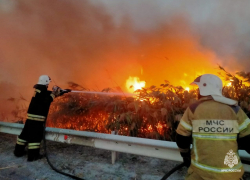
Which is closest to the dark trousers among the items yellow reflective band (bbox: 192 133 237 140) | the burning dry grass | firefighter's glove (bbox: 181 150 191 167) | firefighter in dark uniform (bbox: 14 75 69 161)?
firefighter in dark uniform (bbox: 14 75 69 161)

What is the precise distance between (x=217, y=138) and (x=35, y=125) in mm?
2952

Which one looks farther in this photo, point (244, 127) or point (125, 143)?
point (125, 143)

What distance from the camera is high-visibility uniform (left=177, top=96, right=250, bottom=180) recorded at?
1621 millimetres

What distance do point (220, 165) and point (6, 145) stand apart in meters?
3.91

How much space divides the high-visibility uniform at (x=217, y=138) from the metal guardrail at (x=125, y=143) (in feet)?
2.00

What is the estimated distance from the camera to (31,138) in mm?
3340

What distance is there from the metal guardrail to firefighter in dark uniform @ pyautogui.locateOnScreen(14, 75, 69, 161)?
195 mm

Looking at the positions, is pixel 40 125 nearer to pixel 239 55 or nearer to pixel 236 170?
pixel 236 170

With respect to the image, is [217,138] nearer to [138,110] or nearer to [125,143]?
[125,143]

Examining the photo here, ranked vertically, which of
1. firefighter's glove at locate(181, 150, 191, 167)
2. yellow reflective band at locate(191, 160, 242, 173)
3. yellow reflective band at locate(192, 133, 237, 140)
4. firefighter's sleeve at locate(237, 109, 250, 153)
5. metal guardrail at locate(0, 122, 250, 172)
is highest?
firefighter's sleeve at locate(237, 109, 250, 153)

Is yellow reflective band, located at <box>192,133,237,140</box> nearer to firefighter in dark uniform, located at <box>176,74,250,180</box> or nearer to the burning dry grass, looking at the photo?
firefighter in dark uniform, located at <box>176,74,250,180</box>

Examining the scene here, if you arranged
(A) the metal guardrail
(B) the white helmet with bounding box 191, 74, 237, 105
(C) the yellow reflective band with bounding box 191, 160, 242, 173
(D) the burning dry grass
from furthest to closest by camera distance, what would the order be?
(D) the burning dry grass, (A) the metal guardrail, (B) the white helmet with bounding box 191, 74, 237, 105, (C) the yellow reflective band with bounding box 191, 160, 242, 173

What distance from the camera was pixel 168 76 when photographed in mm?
7227

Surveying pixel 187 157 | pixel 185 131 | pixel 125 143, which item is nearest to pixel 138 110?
pixel 125 143
